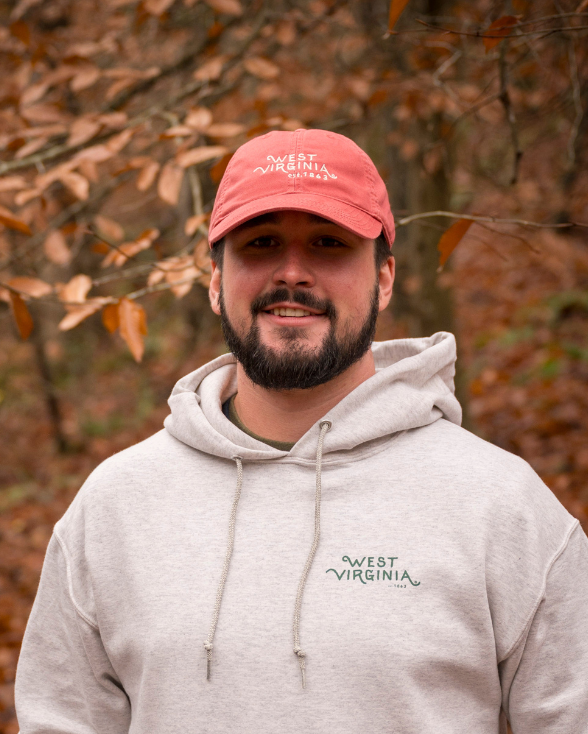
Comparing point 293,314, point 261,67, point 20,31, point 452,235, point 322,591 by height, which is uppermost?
point 20,31

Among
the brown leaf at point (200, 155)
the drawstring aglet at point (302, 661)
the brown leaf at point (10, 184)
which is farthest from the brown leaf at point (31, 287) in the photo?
the drawstring aglet at point (302, 661)

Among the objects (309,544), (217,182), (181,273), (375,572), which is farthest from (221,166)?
(375,572)

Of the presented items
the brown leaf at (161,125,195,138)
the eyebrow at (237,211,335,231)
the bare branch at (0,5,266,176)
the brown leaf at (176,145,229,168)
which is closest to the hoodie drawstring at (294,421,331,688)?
the eyebrow at (237,211,335,231)

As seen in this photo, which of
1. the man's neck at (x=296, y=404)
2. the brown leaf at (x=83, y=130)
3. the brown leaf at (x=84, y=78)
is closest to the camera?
the man's neck at (x=296, y=404)

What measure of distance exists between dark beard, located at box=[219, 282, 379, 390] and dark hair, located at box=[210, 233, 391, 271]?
0.23m

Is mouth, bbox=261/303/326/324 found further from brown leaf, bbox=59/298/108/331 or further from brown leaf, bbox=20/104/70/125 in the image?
brown leaf, bbox=20/104/70/125

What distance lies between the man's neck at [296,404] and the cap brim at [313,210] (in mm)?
360

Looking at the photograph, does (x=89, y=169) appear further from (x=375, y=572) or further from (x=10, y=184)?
(x=375, y=572)

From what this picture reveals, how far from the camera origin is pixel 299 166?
186cm

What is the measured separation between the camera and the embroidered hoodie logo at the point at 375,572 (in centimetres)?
161

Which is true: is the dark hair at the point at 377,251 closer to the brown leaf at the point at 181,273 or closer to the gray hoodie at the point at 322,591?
the gray hoodie at the point at 322,591

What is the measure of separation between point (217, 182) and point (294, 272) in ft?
4.61

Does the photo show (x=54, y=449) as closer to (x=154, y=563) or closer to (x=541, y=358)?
(x=541, y=358)

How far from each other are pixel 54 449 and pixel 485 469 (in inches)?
329
